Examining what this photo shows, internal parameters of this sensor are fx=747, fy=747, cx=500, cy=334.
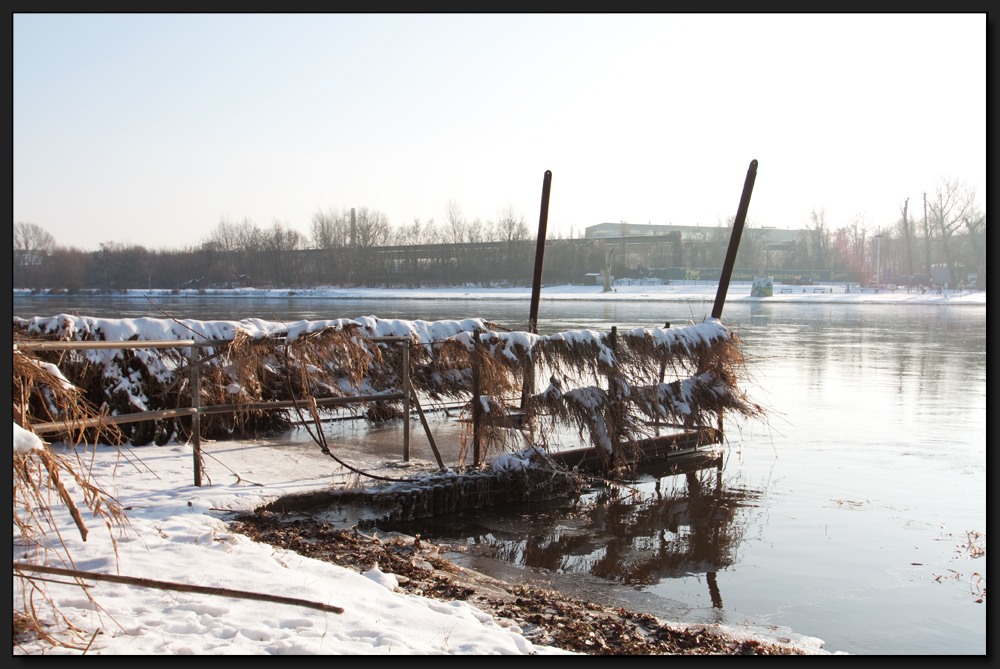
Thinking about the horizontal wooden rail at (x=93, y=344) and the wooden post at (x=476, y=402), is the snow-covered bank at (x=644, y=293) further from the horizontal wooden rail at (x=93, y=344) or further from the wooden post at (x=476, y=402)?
the horizontal wooden rail at (x=93, y=344)

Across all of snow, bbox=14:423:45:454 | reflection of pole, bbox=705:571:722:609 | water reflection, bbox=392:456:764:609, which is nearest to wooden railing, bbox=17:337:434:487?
snow, bbox=14:423:45:454

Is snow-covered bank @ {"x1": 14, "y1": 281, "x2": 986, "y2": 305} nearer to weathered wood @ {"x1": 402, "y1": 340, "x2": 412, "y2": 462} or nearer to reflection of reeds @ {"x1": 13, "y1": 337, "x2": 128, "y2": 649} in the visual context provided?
weathered wood @ {"x1": 402, "y1": 340, "x2": 412, "y2": 462}

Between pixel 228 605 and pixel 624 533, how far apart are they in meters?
3.81

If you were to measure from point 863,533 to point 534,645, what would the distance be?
4286mm

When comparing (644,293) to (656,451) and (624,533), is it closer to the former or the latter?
(656,451)

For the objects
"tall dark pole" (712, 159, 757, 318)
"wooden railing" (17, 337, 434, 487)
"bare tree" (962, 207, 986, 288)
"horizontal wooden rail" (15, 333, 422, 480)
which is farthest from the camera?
"bare tree" (962, 207, 986, 288)

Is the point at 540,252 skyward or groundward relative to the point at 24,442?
skyward

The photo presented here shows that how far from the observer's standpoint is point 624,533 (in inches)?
264

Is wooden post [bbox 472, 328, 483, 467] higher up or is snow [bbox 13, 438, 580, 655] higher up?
wooden post [bbox 472, 328, 483, 467]

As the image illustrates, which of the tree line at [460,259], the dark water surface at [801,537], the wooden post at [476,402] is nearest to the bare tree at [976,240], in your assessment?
the tree line at [460,259]

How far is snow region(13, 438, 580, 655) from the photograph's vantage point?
346 centimetres

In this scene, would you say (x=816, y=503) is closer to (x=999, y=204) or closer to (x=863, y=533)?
(x=863, y=533)

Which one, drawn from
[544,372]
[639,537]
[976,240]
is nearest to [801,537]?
[639,537]

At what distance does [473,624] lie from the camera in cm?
412
